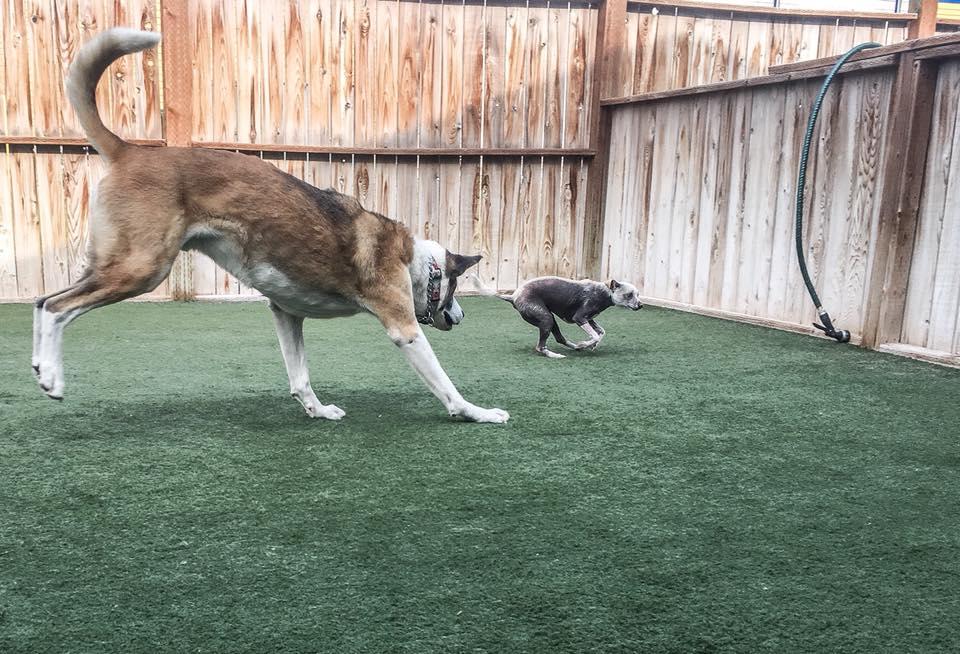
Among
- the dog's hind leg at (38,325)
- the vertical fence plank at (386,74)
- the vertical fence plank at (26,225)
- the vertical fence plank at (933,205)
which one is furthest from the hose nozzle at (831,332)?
the vertical fence plank at (26,225)

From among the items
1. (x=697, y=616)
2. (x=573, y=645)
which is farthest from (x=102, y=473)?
(x=697, y=616)

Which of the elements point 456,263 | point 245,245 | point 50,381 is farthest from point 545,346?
point 50,381

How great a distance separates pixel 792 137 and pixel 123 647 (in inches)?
231

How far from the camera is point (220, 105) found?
292 inches

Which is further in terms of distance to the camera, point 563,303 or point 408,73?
point 408,73

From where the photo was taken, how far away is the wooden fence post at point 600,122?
7.91m

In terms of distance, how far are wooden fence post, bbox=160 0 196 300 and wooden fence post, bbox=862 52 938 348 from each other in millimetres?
5715

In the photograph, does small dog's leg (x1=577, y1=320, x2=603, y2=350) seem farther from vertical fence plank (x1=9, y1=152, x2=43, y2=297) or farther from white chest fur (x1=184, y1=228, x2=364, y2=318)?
vertical fence plank (x1=9, y1=152, x2=43, y2=297)

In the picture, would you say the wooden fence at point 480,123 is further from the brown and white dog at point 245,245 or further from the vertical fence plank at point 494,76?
the brown and white dog at point 245,245

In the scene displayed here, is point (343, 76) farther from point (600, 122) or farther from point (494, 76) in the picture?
point (600, 122)

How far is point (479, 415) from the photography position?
352 cm

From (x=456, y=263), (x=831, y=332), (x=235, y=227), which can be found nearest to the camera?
(x=235, y=227)

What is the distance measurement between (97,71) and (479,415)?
206cm

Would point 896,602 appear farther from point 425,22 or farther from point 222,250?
point 425,22
